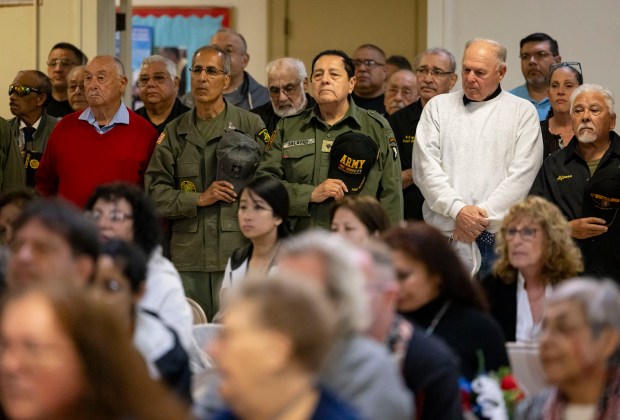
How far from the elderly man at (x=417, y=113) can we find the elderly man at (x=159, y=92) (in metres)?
1.23

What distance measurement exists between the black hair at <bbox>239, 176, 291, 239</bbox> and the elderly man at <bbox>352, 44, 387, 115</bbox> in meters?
2.51

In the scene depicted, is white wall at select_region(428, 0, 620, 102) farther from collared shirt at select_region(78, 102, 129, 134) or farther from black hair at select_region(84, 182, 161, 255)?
black hair at select_region(84, 182, 161, 255)

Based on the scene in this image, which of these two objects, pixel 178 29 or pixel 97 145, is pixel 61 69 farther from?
pixel 178 29

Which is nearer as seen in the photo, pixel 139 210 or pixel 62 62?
pixel 139 210

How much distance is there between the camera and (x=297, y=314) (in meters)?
2.12

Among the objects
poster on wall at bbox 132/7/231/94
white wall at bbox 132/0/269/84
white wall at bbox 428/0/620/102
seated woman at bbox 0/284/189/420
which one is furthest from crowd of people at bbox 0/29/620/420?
poster on wall at bbox 132/7/231/94

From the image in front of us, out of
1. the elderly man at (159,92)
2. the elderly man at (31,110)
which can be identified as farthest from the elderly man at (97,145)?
the elderly man at (31,110)

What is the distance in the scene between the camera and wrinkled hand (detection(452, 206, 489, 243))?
541 cm

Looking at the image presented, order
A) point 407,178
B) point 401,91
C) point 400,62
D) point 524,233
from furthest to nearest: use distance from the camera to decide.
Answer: point 400,62 → point 401,91 → point 407,178 → point 524,233

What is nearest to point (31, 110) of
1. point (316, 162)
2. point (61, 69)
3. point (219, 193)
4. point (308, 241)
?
point (61, 69)

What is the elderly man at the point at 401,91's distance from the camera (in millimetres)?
7199

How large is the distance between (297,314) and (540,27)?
654 centimetres

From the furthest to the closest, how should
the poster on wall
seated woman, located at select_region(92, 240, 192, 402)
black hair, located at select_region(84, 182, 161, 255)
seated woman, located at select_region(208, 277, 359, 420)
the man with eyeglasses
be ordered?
the poster on wall
the man with eyeglasses
black hair, located at select_region(84, 182, 161, 255)
seated woman, located at select_region(92, 240, 192, 402)
seated woman, located at select_region(208, 277, 359, 420)

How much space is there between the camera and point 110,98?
592cm
